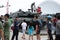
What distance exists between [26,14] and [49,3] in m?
5.07

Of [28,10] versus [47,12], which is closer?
[47,12]

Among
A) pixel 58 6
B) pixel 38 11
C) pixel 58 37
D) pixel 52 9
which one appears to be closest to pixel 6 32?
pixel 58 37

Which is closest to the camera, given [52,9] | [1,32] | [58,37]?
[58,37]

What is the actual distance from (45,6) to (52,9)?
946mm

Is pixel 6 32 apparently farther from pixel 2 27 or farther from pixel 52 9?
pixel 52 9

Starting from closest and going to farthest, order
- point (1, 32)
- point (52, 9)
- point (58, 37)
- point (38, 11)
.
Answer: point (58, 37), point (1, 32), point (52, 9), point (38, 11)

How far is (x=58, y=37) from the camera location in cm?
1032

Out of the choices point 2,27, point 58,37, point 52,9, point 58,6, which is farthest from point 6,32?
point 52,9

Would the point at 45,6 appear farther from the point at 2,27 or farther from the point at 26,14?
the point at 2,27

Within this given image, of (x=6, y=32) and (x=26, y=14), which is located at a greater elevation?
(x=6, y=32)

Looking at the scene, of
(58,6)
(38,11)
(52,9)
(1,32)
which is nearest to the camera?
(1,32)

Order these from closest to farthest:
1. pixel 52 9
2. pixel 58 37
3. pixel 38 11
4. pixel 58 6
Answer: pixel 58 37 < pixel 58 6 < pixel 52 9 < pixel 38 11

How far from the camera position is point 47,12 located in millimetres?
23438

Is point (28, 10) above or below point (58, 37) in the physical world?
below
